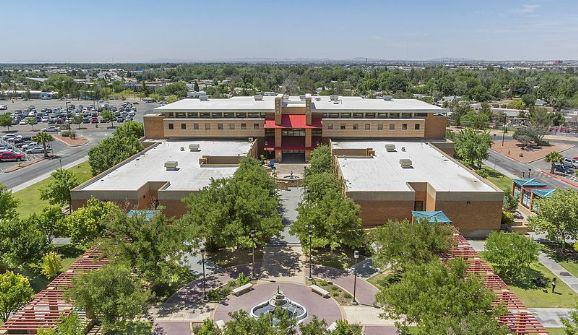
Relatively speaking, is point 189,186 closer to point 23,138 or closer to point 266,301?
point 266,301

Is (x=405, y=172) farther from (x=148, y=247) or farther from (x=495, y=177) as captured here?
(x=148, y=247)

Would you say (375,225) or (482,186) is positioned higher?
(482,186)

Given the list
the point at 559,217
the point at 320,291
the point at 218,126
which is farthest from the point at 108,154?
the point at 559,217

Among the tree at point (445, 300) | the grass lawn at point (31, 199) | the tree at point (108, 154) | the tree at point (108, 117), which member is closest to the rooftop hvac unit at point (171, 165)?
the tree at point (108, 154)

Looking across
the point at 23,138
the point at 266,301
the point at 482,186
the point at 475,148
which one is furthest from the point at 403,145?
the point at 23,138

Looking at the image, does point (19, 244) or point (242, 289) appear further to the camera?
point (19, 244)

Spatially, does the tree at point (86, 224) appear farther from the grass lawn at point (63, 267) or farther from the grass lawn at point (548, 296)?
the grass lawn at point (548, 296)
